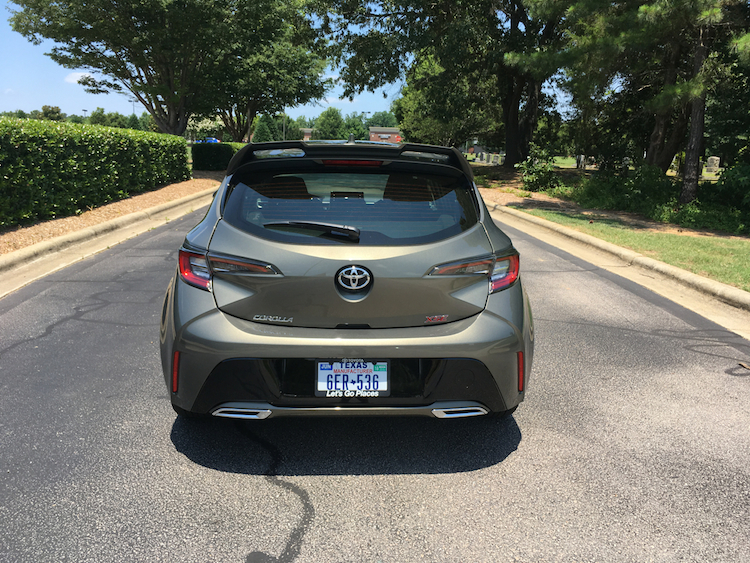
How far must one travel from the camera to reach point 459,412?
2994mm

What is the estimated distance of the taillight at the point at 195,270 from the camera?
2.92 m

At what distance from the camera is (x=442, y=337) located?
288 centimetres

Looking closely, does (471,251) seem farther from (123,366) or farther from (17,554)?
(123,366)

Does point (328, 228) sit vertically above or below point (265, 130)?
below

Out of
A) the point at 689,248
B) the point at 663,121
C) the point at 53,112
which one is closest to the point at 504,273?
the point at 689,248

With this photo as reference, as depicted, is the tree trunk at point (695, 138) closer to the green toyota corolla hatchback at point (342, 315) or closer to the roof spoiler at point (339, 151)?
the roof spoiler at point (339, 151)

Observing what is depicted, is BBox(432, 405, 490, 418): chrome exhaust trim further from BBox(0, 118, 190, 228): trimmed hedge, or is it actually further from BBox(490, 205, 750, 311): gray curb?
BBox(0, 118, 190, 228): trimmed hedge

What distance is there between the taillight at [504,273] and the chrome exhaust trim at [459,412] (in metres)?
0.60

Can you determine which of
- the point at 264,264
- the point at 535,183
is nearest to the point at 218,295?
the point at 264,264

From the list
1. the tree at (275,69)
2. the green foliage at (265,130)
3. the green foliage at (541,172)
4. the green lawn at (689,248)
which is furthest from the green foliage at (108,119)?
the green lawn at (689,248)

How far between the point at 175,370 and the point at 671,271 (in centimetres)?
714

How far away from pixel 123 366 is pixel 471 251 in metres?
2.93

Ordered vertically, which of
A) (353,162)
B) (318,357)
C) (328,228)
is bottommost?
(318,357)

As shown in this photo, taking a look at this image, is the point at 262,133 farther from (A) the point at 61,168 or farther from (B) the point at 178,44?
(A) the point at 61,168
